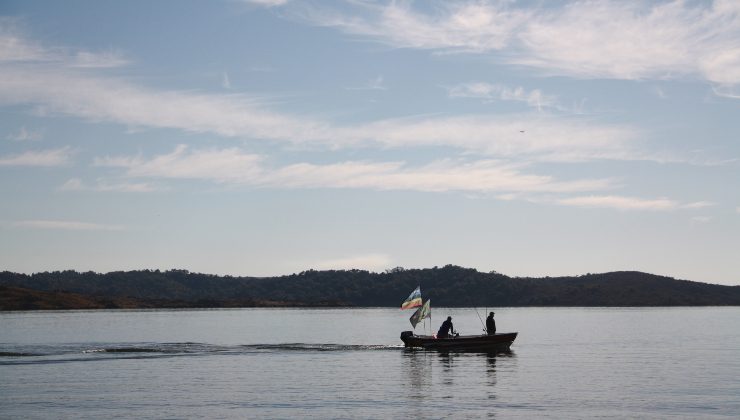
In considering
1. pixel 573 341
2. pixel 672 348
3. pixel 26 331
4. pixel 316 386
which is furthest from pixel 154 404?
pixel 26 331

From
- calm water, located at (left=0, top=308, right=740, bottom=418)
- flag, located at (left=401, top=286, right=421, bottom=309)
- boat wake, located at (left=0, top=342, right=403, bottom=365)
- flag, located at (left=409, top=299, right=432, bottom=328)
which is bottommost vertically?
calm water, located at (left=0, top=308, right=740, bottom=418)

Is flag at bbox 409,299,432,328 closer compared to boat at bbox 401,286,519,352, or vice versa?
boat at bbox 401,286,519,352

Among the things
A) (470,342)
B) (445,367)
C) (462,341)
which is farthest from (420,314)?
(445,367)

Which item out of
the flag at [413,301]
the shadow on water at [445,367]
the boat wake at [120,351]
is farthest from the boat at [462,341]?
the boat wake at [120,351]

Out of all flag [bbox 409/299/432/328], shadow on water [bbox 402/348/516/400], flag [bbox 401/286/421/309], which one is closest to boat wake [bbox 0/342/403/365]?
flag [bbox 409/299/432/328]

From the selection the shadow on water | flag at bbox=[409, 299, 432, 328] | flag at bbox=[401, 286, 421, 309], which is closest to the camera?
the shadow on water

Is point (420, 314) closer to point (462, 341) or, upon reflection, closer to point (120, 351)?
point (462, 341)

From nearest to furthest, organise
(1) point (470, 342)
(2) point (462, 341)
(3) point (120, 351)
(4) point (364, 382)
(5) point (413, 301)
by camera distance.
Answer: (4) point (364, 382) < (1) point (470, 342) < (2) point (462, 341) < (5) point (413, 301) < (3) point (120, 351)

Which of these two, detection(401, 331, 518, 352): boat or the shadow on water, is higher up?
detection(401, 331, 518, 352): boat

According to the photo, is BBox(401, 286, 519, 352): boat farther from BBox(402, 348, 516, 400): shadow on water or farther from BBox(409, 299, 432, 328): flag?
BBox(402, 348, 516, 400): shadow on water

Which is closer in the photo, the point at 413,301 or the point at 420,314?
the point at 420,314

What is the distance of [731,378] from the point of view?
2015 inches

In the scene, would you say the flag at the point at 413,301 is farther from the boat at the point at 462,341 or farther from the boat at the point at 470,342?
the boat at the point at 470,342

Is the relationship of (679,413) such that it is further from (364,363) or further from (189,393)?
(364,363)
